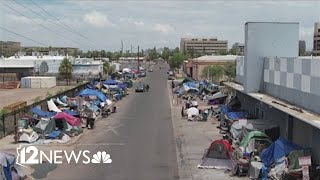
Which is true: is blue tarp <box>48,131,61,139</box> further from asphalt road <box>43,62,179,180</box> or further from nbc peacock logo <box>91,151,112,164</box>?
nbc peacock logo <box>91,151,112,164</box>

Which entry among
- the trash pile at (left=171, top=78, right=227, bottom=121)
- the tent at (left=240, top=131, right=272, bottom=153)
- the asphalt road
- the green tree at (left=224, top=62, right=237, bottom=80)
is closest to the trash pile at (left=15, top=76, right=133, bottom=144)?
the asphalt road

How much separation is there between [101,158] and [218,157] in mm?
6576

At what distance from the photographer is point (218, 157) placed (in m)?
25.3

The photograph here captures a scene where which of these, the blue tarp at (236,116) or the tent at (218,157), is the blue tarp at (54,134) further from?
the blue tarp at (236,116)

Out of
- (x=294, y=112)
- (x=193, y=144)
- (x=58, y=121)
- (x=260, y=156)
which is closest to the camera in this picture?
(x=294, y=112)

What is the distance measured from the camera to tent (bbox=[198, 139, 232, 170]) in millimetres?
25106

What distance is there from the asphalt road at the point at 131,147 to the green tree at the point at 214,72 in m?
44.4

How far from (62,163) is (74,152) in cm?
313

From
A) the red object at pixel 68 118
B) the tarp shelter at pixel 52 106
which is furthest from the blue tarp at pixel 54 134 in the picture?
the tarp shelter at pixel 52 106

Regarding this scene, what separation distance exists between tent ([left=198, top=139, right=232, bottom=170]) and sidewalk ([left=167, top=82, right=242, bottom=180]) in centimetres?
55

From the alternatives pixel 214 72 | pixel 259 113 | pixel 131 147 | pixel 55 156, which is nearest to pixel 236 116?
pixel 259 113

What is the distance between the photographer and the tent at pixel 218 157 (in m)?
25.1

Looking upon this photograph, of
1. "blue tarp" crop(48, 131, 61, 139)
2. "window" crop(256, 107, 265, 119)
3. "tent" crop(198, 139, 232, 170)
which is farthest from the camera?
"window" crop(256, 107, 265, 119)

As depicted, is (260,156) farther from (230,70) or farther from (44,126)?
(230,70)
